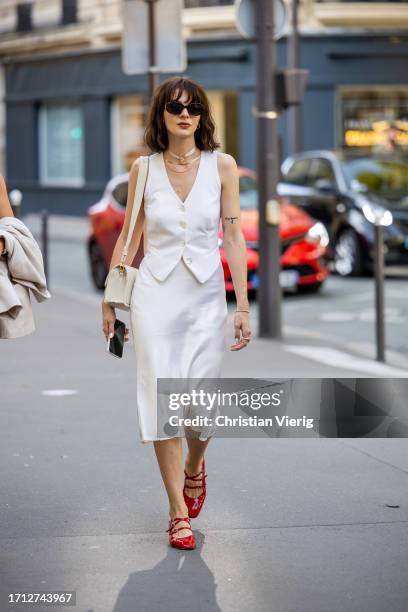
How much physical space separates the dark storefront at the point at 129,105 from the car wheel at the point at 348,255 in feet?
30.8

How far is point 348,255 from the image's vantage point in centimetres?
1777

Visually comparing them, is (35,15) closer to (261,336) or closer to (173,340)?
(261,336)

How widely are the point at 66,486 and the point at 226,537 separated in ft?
3.87

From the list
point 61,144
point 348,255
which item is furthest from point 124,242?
point 61,144

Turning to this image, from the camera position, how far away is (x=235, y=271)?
5352mm

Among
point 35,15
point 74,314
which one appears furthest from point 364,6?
point 74,314

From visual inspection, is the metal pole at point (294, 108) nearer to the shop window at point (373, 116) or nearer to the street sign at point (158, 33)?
the shop window at point (373, 116)

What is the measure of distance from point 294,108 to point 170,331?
2260 cm

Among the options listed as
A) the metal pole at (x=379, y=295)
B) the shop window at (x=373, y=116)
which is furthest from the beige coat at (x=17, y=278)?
the shop window at (x=373, y=116)

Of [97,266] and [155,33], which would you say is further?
[97,266]

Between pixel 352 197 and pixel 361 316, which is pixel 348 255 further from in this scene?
pixel 361 316

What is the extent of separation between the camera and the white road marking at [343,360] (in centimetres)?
1006

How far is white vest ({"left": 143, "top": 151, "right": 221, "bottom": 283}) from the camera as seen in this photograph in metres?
5.20

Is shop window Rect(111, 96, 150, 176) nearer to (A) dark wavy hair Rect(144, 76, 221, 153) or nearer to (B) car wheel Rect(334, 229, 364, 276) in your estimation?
(B) car wheel Rect(334, 229, 364, 276)
